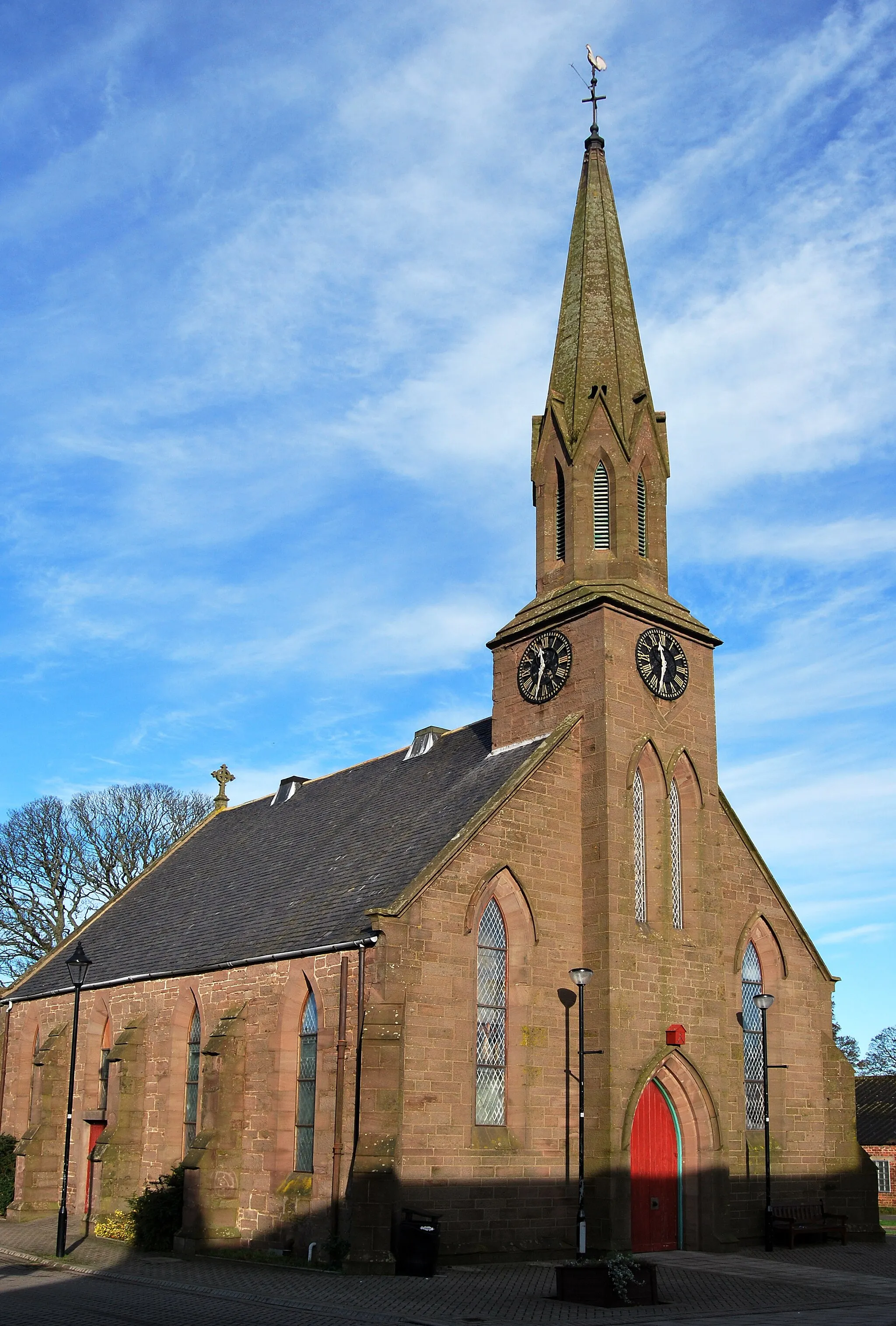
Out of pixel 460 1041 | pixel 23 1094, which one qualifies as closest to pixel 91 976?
pixel 23 1094

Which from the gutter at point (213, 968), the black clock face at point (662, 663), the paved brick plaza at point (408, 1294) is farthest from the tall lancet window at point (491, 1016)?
the black clock face at point (662, 663)

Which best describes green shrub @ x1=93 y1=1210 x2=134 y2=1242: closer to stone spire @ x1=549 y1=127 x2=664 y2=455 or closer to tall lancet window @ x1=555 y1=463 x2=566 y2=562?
tall lancet window @ x1=555 y1=463 x2=566 y2=562

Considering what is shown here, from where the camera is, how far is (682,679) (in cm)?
2892

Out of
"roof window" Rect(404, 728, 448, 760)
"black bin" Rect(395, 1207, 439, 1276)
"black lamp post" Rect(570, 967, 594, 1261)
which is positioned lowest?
"black bin" Rect(395, 1207, 439, 1276)

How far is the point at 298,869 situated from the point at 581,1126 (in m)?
11.7

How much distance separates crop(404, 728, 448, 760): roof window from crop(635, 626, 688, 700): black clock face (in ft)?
26.4

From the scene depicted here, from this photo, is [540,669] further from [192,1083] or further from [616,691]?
[192,1083]

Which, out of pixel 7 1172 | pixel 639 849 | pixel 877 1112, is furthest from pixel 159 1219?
pixel 877 1112

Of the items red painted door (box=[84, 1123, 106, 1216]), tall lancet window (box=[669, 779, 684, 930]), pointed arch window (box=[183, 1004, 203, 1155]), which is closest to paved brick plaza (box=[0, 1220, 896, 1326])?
pointed arch window (box=[183, 1004, 203, 1155])

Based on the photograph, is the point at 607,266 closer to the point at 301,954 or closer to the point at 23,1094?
the point at 301,954

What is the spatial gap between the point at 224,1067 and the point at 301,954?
3.19 metres

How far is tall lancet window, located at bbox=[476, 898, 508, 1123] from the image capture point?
939 inches

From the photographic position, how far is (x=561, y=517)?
3102 cm

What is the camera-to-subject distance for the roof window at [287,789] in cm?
3994
